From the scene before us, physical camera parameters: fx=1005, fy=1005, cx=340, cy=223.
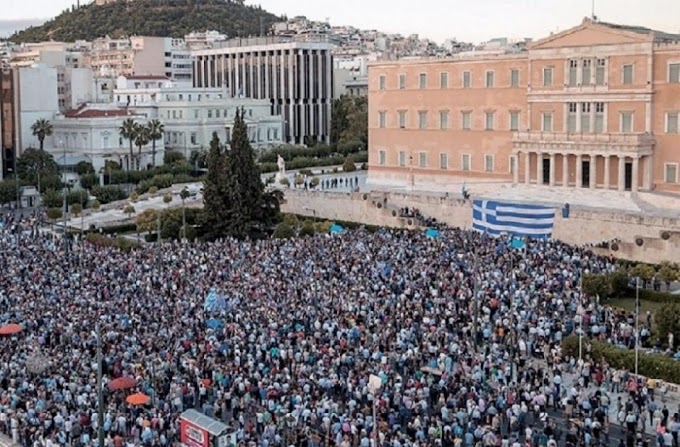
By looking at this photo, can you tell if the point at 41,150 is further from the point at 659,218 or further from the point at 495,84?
the point at 659,218

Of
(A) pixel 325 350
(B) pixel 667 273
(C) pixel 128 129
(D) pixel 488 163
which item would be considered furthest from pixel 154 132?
(A) pixel 325 350

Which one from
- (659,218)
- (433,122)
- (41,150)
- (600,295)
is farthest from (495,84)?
(41,150)

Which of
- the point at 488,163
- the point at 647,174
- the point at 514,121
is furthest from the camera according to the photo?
the point at 488,163

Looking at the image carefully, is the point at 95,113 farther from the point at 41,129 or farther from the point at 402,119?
the point at 402,119

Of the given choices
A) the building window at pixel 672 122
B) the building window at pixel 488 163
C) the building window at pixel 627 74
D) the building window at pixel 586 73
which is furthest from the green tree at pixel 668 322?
the building window at pixel 488 163

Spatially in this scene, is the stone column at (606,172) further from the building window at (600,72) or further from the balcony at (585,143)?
the building window at (600,72)

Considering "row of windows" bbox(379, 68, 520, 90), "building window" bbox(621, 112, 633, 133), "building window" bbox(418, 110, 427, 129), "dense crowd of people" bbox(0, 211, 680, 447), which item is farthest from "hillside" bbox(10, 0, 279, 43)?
"dense crowd of people" bbox(0, 211, 680, 447)

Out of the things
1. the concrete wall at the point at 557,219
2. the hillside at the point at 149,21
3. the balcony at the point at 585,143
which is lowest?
the concrete wall at the point at 557,219
